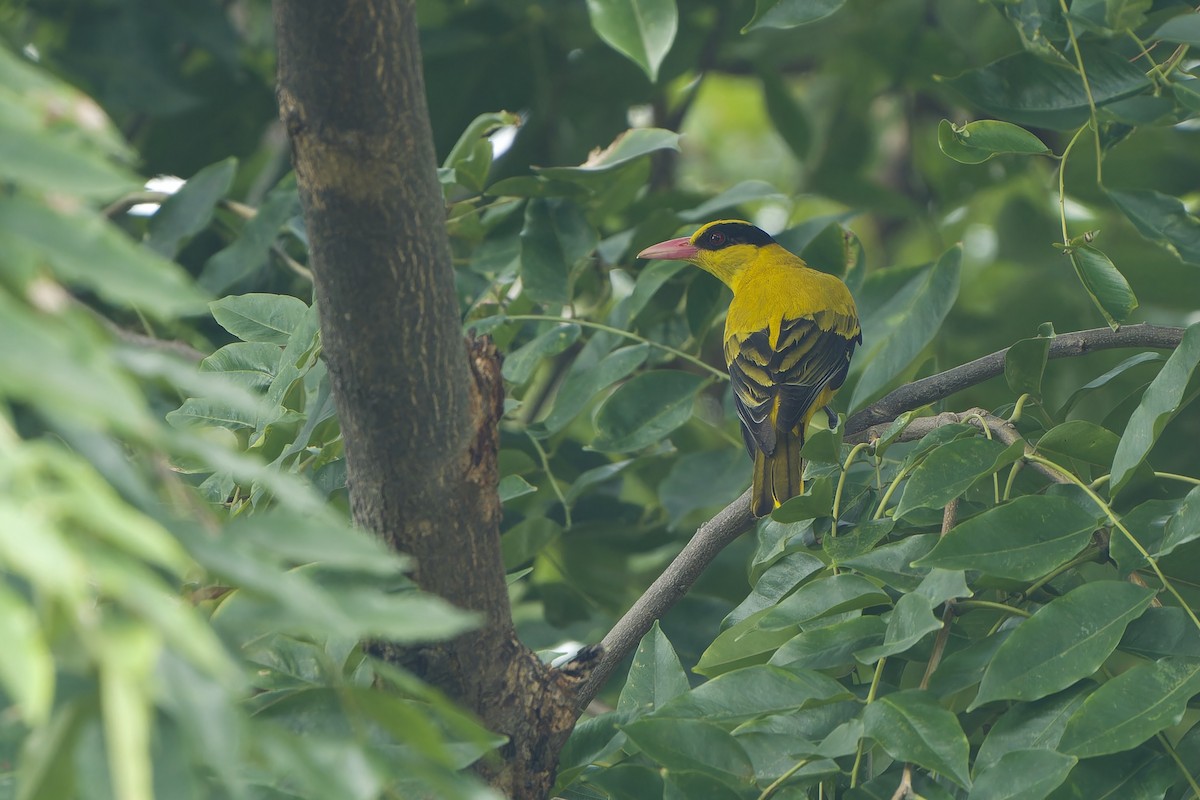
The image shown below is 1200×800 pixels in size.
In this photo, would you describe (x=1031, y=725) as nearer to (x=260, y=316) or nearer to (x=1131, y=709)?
(x=1131, y=709)

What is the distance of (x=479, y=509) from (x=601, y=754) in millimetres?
540

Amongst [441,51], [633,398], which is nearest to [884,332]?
[633,398]

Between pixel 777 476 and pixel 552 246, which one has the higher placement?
pixel 552 246

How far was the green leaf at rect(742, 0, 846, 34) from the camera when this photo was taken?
7.77ft

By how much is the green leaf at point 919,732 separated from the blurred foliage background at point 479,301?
2.00ft

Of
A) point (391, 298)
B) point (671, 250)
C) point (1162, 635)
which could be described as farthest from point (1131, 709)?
point (671, 250)

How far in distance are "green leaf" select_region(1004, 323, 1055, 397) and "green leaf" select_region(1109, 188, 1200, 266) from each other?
29cm

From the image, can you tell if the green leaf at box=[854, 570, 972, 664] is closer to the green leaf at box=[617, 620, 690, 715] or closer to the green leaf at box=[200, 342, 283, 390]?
the green leaf at box=[617, 620, 690, 715]

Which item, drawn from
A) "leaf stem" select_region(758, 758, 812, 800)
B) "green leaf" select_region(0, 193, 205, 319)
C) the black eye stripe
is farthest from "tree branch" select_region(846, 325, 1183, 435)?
"green leaf" select_region(0, 193, 205, 319)

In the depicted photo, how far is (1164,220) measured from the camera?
2.48 m

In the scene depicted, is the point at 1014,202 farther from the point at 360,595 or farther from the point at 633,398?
the point at 360,595

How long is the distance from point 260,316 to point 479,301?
836mm

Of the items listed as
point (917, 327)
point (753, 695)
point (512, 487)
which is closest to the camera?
point (753, 695)

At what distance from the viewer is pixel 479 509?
190 cm
